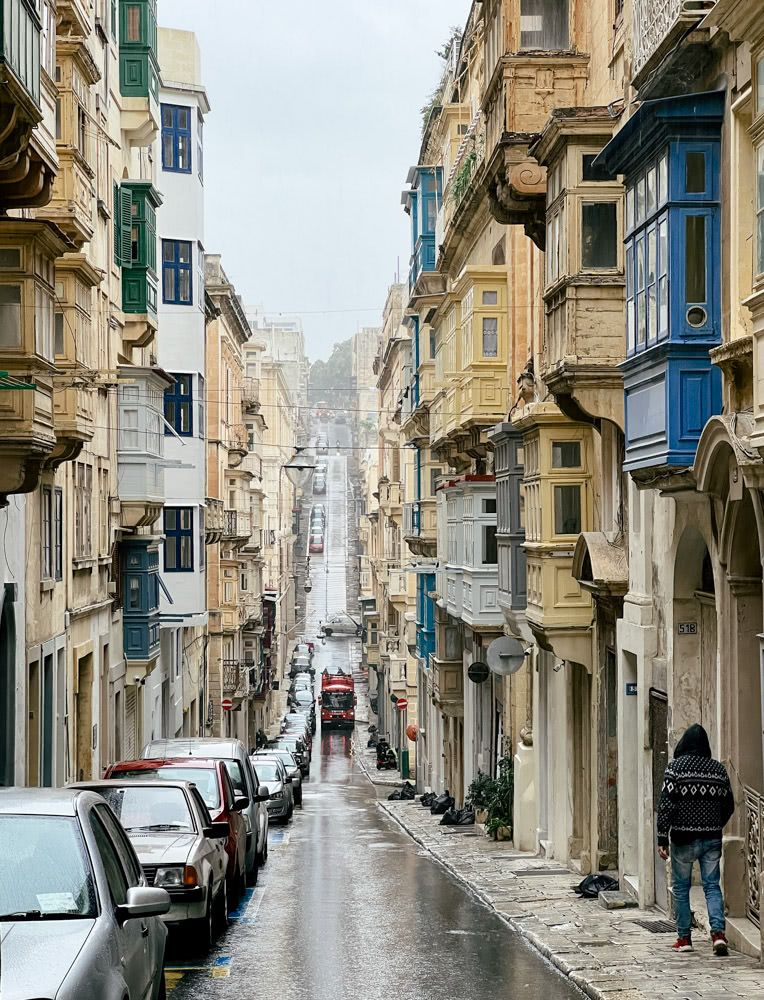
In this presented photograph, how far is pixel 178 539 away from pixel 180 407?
3.81m

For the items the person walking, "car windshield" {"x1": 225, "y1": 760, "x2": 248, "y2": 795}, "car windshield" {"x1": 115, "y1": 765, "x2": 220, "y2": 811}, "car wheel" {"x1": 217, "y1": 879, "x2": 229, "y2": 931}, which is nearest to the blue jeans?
the person walking

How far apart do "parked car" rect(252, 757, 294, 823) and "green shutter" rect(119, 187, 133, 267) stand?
11.3 m

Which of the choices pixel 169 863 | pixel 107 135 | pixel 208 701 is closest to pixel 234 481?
pixel 208 701

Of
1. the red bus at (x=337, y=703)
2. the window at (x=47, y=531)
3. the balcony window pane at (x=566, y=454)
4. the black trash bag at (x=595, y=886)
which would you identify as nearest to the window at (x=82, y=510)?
the window at (x=47, y=531)

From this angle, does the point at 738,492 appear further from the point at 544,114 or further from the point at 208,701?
the point at 208,701

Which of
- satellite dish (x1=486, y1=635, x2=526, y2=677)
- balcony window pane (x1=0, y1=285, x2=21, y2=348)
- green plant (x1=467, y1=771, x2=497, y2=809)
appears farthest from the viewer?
green plant (x1=467, y1=771, x2=497, y2=809)

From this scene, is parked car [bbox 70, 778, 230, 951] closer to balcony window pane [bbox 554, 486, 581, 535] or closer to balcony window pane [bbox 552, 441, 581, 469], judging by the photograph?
balcony window pane [bbox 554, 486, 581, 535]

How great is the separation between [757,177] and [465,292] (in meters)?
18.8

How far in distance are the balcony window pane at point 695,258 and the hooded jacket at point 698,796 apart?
385cm

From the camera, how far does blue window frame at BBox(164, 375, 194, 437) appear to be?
44.5 m

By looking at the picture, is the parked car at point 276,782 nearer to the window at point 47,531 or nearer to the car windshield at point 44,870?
the window at point 47,531

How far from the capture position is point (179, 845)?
1378cm

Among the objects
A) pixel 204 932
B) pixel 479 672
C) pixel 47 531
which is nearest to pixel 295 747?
pixel 479 672

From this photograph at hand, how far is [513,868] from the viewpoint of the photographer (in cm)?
2203
